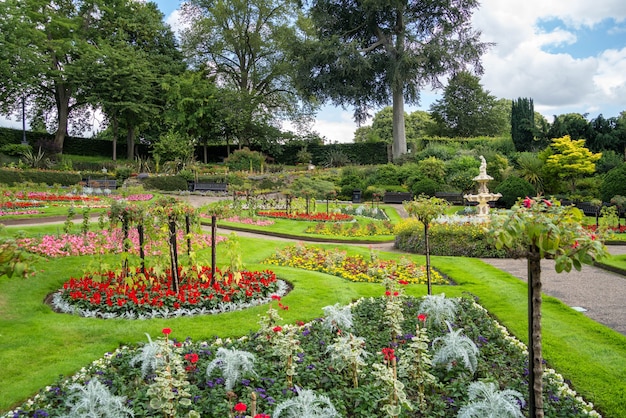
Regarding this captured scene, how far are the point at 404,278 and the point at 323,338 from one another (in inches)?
156

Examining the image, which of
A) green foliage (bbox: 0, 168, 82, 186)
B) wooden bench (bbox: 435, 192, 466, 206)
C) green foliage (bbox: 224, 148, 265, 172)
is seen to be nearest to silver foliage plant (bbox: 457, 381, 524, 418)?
wooden bench (bbox: 435, 192, 466, 206)

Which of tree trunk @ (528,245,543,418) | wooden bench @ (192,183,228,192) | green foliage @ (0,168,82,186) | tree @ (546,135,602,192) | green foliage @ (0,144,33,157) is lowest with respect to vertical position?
tree trunk @ (528,245,543,418)

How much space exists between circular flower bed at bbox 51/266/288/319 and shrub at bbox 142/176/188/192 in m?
19.1

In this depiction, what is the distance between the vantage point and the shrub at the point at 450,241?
11617mm

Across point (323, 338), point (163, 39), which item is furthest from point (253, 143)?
point (323, 338)

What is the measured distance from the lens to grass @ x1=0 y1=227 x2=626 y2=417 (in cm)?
429

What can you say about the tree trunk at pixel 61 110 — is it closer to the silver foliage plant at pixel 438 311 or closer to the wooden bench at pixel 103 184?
the wooden bench at pixel 103 184

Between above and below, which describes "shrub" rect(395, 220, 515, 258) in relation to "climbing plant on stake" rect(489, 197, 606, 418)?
below

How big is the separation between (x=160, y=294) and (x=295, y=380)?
3247mm

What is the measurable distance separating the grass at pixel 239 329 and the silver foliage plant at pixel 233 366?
1346 millimetres

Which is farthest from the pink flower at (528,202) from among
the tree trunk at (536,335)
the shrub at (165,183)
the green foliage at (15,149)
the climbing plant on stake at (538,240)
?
the green foliage at (15,149)

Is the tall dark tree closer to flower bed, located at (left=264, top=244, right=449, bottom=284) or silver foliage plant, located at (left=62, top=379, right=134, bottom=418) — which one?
flower bed, located at (left=264, top=244, right=449, bottom=284)

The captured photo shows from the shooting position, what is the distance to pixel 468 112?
47.2 meters

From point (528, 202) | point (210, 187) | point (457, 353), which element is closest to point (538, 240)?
point (528, 202)
